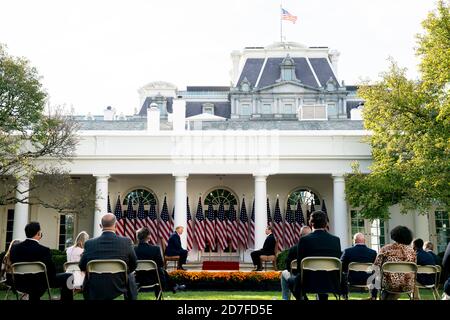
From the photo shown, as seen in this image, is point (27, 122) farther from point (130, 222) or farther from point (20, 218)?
point (130, 222)

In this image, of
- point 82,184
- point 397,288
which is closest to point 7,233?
point 82,184

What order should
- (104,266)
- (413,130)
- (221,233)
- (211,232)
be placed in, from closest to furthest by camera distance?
1. (104,266)
2. (413,130)
3. (211,232)
4. (221,233)

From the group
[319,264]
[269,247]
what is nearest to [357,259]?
[319,264]

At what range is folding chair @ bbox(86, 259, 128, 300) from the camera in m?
6.34

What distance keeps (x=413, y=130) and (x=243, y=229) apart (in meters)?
9.77

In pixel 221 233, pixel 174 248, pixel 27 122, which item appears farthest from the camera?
pixel 221 233

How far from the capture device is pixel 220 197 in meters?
25.3

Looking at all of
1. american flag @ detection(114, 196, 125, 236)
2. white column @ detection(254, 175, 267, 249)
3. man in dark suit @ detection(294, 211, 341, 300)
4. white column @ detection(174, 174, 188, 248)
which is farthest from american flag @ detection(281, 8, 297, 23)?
man in dark suit @ detection(294, 211, 341, 300)

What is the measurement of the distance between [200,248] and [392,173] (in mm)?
9812

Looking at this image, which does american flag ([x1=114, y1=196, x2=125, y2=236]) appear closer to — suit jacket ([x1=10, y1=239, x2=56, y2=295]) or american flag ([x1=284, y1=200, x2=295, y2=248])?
american flag ([x1=284, y1=200, x2=295, y2=248])

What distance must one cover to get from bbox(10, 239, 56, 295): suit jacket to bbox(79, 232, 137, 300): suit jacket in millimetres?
814

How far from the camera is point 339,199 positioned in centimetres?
2148

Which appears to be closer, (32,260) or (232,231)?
(32,260)
